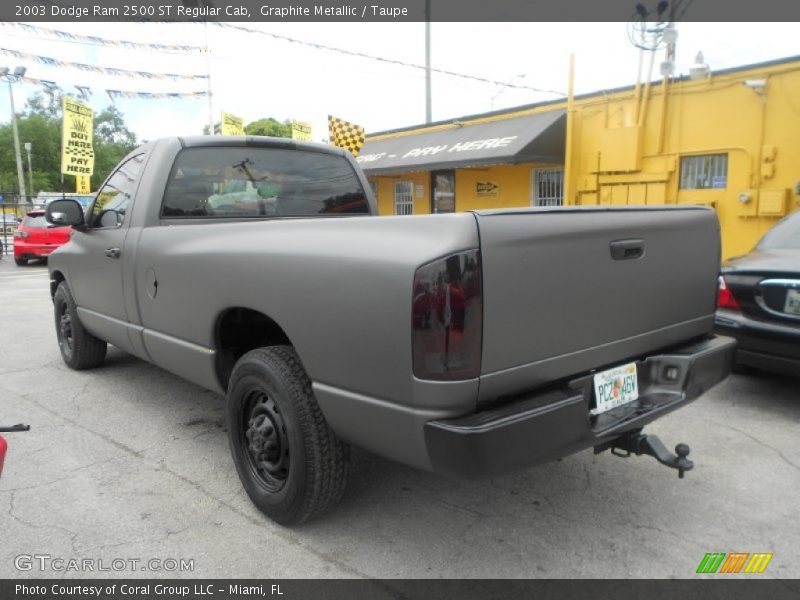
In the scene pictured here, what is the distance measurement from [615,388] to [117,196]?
355 cm

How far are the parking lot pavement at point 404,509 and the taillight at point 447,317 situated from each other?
968 mm

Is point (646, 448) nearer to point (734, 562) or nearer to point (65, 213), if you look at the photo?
point (734, 562)

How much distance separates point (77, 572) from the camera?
239cm

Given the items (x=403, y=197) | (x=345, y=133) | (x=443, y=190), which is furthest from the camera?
(x=403, y=197)

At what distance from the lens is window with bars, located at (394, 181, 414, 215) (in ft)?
51.1

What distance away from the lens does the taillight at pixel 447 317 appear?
191 centimetres

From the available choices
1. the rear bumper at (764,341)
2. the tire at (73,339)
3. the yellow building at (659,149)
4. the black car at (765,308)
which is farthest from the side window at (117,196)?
the yellow building at (659,149)

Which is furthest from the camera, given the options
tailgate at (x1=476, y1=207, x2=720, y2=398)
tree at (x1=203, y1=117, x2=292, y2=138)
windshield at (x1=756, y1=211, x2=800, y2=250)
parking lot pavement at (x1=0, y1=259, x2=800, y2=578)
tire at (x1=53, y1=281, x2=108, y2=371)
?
tree at (x1=203, y1=117, x2=292, y2=138)

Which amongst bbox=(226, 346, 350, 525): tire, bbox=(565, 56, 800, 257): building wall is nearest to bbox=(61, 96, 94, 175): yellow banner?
bbox=(565, 56, 800, 257): building wall

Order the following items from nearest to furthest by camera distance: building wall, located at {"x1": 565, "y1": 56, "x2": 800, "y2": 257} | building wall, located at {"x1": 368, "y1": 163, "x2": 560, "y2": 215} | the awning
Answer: building wall, located at {"x1": 565, "y1": 56, "x2": 800, "y2": 257} → the awning → building wall, located at {"x1": 368, "y1": 163, "x2": 560, "y2": 215}

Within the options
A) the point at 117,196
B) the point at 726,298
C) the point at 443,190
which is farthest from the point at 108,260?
the point at 443,190

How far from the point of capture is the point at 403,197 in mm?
15844

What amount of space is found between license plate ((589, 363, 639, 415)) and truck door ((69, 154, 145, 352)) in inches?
110

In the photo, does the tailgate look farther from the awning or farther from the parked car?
the parked car
